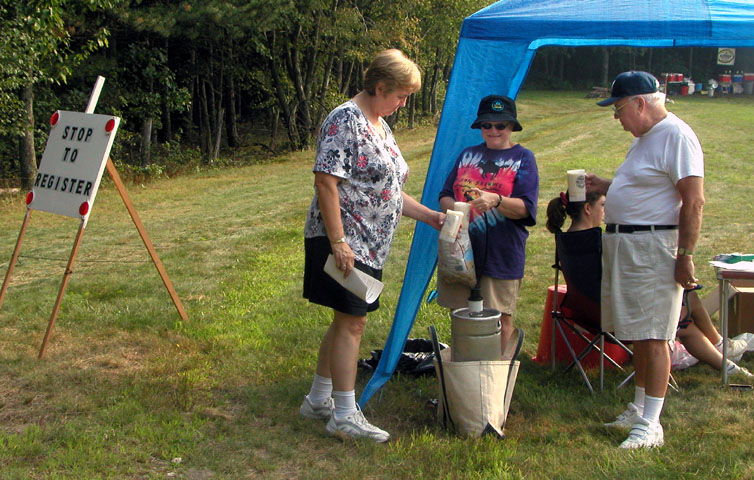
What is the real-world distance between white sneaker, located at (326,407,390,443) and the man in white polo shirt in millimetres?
1088

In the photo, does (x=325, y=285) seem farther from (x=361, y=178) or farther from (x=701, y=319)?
(x=701, y=319)

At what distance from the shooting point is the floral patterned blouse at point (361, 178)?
10.4ft

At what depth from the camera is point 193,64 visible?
65.2 feet

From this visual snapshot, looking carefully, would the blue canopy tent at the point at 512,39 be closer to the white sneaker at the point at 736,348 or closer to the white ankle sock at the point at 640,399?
the white ankle sock at the point at 640,399

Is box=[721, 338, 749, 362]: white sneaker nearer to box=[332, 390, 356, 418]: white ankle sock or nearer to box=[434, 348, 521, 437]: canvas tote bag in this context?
box=[434, 348, 521, 437]: canvas tote bag

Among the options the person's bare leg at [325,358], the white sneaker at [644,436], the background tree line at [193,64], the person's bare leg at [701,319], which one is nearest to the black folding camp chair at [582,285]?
the person's bare leg at [701,319]

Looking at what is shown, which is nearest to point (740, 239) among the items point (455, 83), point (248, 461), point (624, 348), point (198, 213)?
point (624, 348)

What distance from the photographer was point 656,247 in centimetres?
330

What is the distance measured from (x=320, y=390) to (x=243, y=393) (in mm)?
604

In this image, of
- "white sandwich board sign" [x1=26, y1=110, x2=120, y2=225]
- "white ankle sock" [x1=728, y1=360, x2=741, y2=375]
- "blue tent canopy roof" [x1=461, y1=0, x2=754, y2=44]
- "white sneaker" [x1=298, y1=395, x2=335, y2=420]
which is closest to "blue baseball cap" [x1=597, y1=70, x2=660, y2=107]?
"blue tent canopy roof" [x1=461, y1=0, x2=754, y2=44]

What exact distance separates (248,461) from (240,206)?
9.09 meters

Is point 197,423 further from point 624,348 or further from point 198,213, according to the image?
point 198,213

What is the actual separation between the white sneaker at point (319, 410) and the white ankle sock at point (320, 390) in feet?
0.06

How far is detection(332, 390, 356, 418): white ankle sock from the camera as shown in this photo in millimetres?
3453
